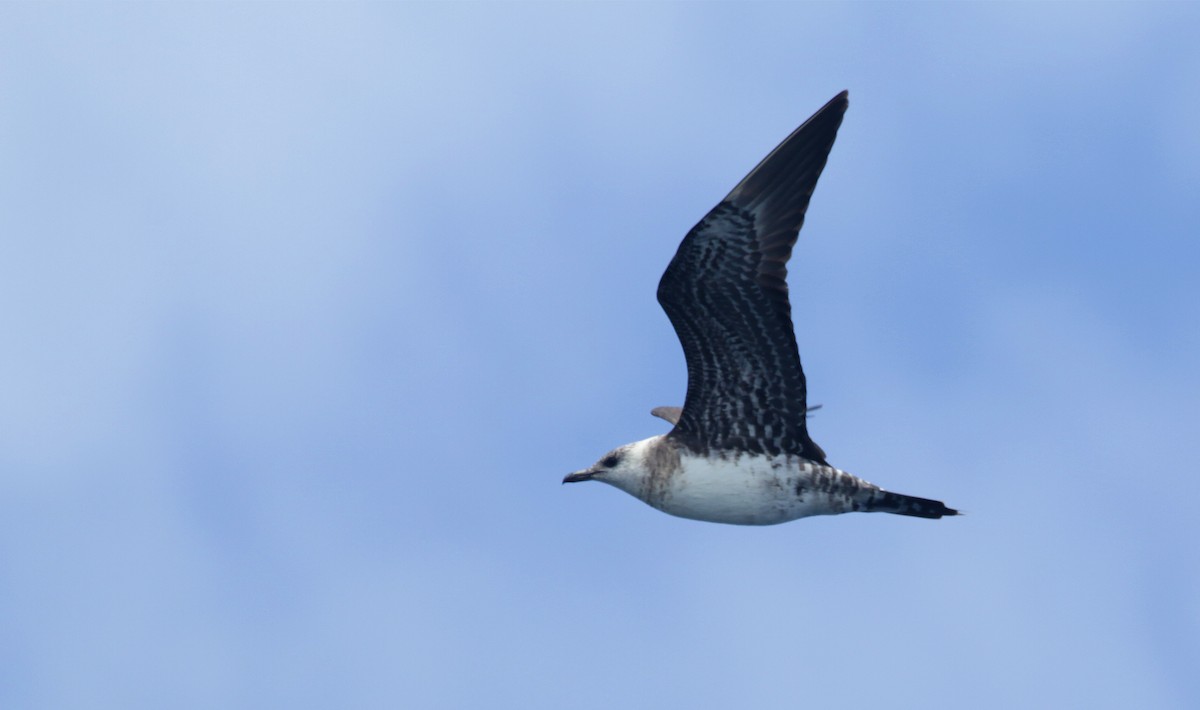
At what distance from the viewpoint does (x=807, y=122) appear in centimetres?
1684

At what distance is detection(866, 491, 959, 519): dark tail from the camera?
18141 mm

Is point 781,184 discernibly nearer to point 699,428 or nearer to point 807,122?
point 807,122

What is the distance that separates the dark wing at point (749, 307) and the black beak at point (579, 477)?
116 centimetres

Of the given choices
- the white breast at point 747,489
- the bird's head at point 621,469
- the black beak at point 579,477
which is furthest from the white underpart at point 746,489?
the black beak at point 579,477

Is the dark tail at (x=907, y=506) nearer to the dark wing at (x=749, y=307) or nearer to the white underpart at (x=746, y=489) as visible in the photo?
the white underpart at (x=746, y=489)

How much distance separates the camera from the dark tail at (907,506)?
18.1 meters

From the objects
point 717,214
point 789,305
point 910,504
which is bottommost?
point 910,504

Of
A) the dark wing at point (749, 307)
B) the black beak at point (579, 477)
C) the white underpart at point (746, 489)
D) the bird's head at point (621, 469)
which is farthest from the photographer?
the black beak at point (579, 477)

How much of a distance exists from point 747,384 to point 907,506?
2.23m

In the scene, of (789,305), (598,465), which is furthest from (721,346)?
(598,465)

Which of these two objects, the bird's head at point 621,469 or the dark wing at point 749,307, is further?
the bird's head at point 621,469

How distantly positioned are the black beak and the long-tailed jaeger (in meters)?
0.02

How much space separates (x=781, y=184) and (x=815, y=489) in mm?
3341

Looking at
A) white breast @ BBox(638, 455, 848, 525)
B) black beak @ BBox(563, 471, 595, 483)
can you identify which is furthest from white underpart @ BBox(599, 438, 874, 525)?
black beak @ BBox(563, 471, 595, 483)
